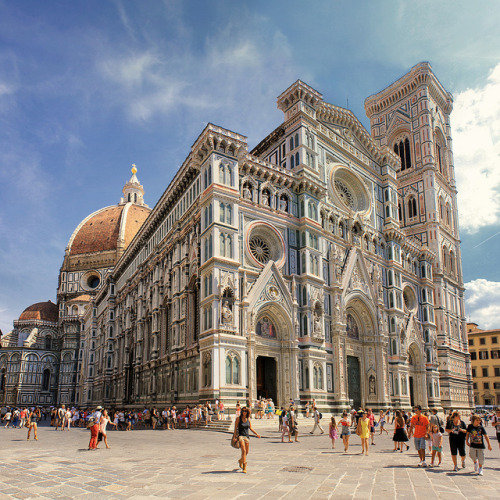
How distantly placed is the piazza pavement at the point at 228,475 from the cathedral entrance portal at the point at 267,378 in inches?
595

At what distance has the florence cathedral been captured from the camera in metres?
31.1

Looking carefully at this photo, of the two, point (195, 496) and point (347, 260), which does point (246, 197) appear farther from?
point (195, 496)

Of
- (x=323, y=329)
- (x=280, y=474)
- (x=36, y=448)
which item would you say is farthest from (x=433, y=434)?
(x=323, y=329)

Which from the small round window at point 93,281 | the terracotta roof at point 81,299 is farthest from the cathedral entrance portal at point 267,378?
the small round window at point 93,281

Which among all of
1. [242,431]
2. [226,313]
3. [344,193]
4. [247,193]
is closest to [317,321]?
[226,313]

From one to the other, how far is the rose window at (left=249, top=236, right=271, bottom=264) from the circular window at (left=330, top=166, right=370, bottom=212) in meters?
10.9

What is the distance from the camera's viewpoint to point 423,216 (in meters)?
59.0

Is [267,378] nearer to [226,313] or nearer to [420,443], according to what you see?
[226,313]

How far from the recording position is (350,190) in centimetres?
4466

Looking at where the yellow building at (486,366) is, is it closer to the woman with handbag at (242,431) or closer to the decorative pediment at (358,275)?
the decorative pediment at (358,275)

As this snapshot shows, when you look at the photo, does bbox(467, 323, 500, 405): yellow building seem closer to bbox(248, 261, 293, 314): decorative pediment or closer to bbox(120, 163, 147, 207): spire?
bbox(248, 261, 293, 314): decorative pediment

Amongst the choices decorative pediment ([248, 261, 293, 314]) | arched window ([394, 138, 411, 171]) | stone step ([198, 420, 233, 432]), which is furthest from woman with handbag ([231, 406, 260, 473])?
arched window ([394, 138, 411, 171])

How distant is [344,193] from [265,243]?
13.0 m

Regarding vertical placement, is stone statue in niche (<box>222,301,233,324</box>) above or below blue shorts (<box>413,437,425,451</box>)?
above
